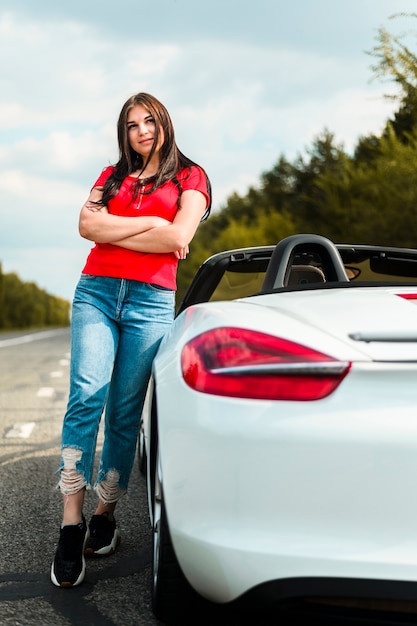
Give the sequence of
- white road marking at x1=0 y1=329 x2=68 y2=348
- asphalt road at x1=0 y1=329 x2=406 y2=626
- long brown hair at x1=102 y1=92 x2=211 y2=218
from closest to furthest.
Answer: asphalt road at x1=0 y1=329 x2=406 y2=626 → long brown hair at x1=102 y1=92 x2=211 y2=218 → white road marking at x1=0 y1=329 x2=68 y2=348

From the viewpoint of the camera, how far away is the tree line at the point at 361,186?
13.9 metres

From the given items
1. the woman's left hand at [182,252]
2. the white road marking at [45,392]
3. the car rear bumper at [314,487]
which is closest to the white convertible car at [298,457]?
the car rear bumper at [314,487]

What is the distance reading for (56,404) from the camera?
31.2 ft

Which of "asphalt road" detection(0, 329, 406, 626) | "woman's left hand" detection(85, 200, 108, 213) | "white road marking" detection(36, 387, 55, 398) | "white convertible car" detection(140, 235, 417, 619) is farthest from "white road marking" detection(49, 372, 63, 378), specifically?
"white convertible car" detection(140, 235, 417, 619)

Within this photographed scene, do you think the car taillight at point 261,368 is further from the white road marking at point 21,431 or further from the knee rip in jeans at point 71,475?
the white road marking at point 21,431

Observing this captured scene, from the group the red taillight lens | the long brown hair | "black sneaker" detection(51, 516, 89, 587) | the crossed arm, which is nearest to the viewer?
the red taillight lens

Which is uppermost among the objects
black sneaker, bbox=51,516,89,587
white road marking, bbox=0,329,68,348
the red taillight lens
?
Answer: the red taillight lens

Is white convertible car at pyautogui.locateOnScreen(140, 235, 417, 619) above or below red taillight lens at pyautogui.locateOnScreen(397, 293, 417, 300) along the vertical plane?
below

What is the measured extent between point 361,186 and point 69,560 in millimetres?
24896

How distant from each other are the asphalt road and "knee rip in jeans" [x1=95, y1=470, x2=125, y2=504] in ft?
0.77

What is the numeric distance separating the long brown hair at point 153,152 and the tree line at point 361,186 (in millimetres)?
10210

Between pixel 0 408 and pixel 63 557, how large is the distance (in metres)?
5.98

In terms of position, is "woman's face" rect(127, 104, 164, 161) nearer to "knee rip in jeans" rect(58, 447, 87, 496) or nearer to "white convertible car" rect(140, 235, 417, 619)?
"knee rip in jeans" rect(58, 447, 87, 496)

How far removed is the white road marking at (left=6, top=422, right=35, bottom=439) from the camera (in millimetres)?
7105
